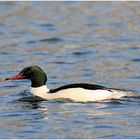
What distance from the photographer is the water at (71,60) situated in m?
14.0

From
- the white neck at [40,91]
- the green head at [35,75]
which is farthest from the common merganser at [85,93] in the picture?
the green head at [35,75]

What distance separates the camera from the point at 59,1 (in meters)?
30.1

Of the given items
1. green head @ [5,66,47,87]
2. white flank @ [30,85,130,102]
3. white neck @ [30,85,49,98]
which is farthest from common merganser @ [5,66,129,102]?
green head @ [5,66,47,87]

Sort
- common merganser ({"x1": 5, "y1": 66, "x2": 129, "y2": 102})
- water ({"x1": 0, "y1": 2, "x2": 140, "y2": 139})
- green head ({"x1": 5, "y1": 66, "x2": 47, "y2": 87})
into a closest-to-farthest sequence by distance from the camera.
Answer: water ({"x1": 0, "y1": 2, "x2": 140, "y2": 139})
common merganser ({"x1": 5, "y1": 66, "x2": 129, "y2": 102})
green head ({"x1": 5, "y1": 66, "x2": 47, "y2": 87})

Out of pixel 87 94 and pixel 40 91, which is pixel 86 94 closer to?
pixel 87 94

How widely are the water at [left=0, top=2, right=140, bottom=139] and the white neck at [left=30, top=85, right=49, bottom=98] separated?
0.25 metres

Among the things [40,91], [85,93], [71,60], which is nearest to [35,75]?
[40,91]

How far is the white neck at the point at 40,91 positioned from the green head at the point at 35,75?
7 centimetres

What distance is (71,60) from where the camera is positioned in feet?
69.5

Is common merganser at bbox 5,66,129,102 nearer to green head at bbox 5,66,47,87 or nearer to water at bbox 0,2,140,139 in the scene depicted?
water at bbox 0,2,140,139

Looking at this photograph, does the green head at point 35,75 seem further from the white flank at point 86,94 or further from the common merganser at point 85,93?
the white flank at point 86,94

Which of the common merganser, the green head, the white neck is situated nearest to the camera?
the common merganser

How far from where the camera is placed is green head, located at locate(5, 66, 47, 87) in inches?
663

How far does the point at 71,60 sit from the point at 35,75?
14.5 feet
